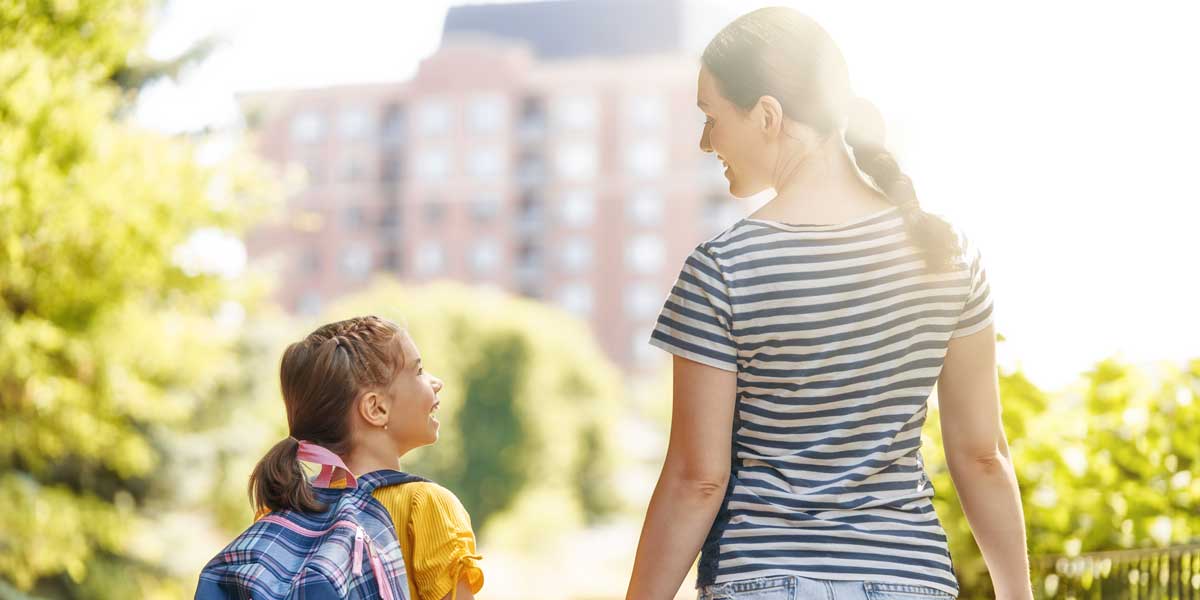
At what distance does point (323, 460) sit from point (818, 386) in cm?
80

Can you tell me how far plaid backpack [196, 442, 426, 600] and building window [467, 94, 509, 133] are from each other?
214ft

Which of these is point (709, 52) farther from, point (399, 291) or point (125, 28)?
point (399, 291)

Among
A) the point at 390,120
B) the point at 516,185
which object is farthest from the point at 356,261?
the point at 516,185

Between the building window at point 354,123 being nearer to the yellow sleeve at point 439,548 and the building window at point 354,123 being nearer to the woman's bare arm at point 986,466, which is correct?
the yellow sleeve at point 439,548

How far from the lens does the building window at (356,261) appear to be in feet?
216

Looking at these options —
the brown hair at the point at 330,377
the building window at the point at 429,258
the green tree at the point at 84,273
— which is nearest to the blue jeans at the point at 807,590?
the brown hair at the point at 330,377

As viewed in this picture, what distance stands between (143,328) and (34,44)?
9.77 feet

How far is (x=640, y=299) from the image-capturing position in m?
64.9

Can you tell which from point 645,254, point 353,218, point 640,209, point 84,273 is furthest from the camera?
point 353,218

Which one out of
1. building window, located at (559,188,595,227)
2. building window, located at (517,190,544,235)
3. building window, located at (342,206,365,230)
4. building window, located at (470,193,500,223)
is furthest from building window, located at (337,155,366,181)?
building window, located at (559,188,595,227)

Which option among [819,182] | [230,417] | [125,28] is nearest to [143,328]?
[125,28]

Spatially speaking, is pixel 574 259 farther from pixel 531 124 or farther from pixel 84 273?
pixel 84 273

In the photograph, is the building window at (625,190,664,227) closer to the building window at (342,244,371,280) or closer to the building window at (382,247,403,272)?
the building window at (382,247,403,272)

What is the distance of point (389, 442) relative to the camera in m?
1.98
